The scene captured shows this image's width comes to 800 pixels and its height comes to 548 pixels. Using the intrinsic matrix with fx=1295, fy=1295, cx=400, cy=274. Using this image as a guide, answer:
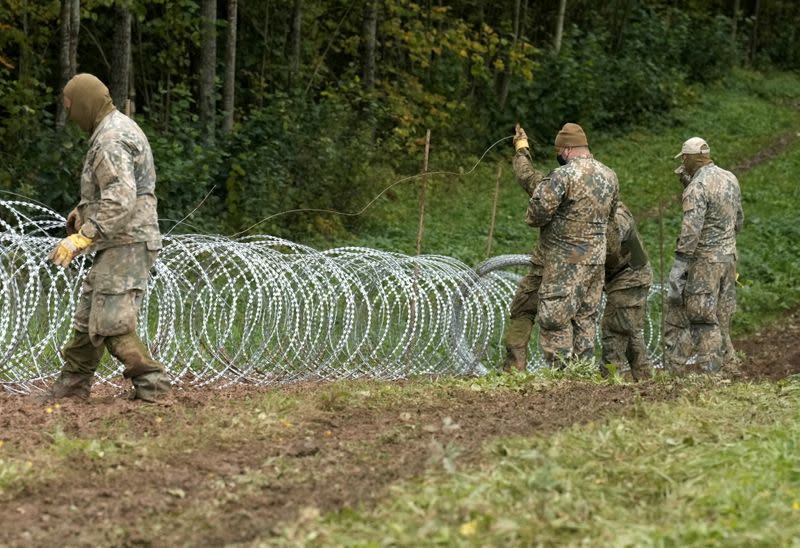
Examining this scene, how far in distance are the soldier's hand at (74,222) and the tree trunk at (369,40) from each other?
49.8 ft

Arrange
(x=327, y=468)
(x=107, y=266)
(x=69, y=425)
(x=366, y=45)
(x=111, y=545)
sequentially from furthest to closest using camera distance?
1. (x=366, y=45)
2. (x=107, y=266)
3. (x=69, y=425)
4. (x=327, y=468)
5. (x=111, y=545)

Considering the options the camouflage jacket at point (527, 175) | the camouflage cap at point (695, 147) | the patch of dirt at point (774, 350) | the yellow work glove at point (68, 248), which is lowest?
the patch of dirt at point (774, 350)

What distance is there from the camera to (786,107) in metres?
34.9

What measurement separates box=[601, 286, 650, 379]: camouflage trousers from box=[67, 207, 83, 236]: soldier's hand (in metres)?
5.47

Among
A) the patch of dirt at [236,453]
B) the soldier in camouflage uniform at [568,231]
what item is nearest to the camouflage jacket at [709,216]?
the soldier in camouflage uniform at [568,231]

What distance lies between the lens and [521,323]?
38.0ft

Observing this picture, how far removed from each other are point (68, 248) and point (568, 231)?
434cm

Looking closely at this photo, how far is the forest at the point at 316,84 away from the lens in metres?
16.4

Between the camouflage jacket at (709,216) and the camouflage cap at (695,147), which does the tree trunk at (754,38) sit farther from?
the camouflage jacket at (709,216)

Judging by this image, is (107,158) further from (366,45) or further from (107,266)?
(366,45)

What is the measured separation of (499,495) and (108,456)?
7.71ft

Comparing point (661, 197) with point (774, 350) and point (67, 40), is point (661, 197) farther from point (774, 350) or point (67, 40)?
point (67, 40)

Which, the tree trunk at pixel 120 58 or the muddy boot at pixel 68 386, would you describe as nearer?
the muddy boot at pixel 68 386

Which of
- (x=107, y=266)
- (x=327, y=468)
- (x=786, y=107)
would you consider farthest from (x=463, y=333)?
(x=786, y=107)
